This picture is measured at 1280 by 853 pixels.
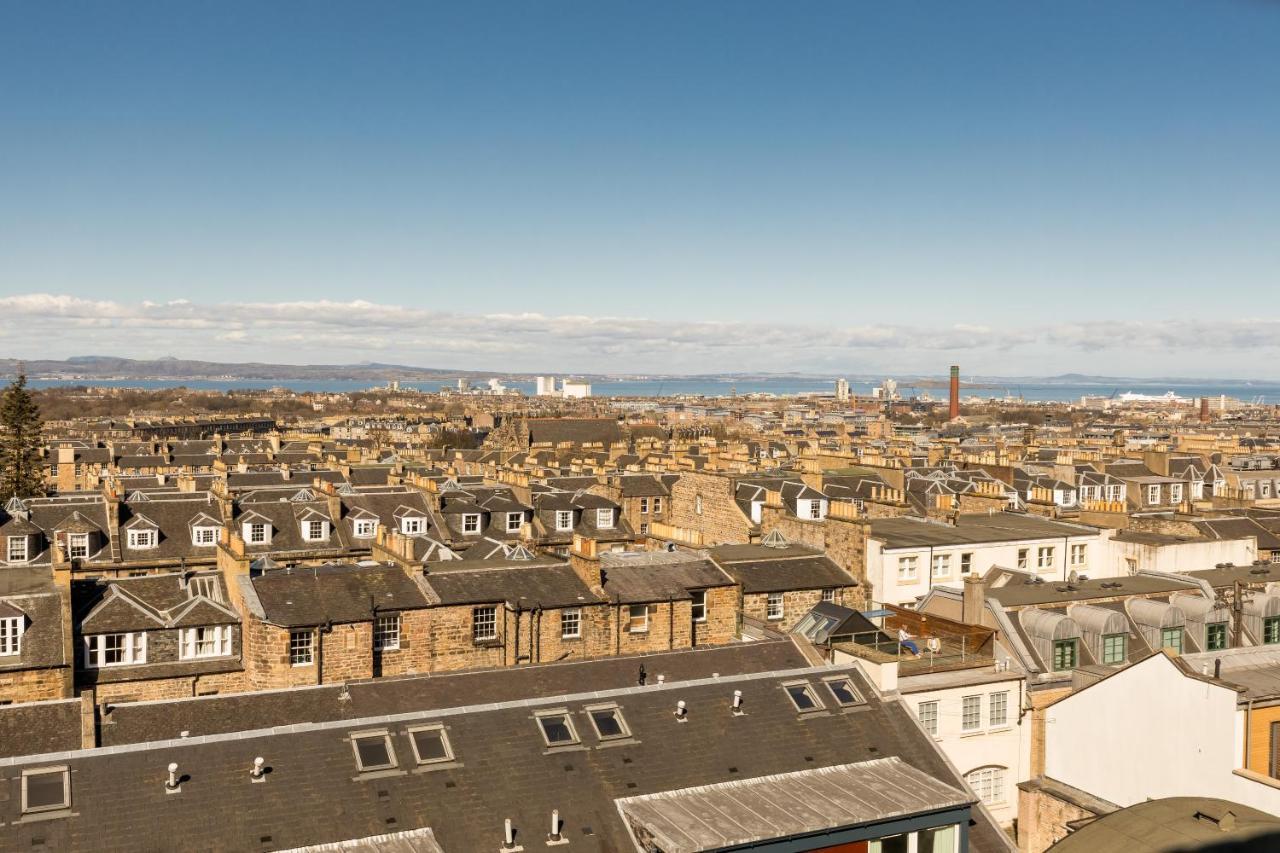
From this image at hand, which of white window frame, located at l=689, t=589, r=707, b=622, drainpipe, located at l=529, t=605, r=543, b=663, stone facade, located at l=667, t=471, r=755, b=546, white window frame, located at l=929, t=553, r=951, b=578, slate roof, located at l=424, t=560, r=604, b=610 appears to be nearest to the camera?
drainpipe, located at l=529, t=605, r=543, b=663

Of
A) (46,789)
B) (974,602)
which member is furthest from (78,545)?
(974,602)

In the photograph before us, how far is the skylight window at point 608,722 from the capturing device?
21844mm

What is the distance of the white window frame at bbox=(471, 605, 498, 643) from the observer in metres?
37.8

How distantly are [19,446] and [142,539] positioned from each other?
3947 centimetres

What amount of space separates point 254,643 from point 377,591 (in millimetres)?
4362

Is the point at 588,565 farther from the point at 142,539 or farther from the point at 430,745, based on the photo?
the point at 142,539

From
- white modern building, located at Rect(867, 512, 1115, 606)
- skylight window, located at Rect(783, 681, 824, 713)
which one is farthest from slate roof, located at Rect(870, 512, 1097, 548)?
skylight window, located at Rect(783, 681, 824, 713)

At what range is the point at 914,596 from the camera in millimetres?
41812

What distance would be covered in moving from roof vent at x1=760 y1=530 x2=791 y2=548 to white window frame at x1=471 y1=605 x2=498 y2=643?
46.4ft

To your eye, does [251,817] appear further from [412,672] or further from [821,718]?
[412,672]

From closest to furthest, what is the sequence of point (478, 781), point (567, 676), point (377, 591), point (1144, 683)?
point (478, 781) < point (1144, 683) < point (567, 676) < point (377, 591)

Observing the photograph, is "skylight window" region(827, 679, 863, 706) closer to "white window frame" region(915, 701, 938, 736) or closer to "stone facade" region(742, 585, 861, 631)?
"white window frame" region(915, 701, 938, 736)

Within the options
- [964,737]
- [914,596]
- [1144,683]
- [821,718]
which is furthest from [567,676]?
[914,596]

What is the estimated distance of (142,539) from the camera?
57.9 metres
